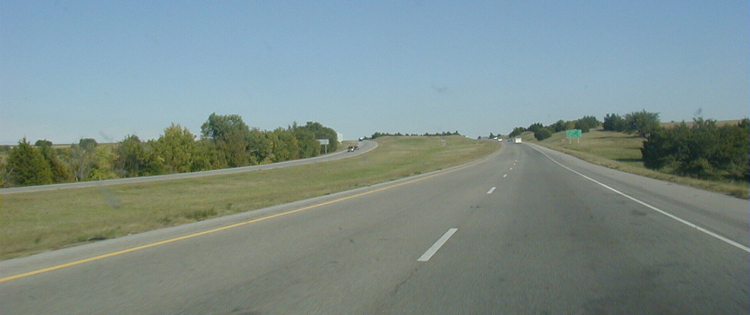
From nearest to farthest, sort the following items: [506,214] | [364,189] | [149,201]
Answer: [506,214]
[364,189]
[149,201]

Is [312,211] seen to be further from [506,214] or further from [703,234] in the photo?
[703,234]

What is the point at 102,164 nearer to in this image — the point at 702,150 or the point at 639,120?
the point at 702,150

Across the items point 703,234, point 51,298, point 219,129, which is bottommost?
point 703,234

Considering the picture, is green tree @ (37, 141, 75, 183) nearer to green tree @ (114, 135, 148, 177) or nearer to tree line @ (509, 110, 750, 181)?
green tree @ (114, 135, 148, 177)

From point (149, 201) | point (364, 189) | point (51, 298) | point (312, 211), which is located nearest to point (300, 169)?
point (149, 201)

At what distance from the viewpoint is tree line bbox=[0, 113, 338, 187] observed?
52.2 m

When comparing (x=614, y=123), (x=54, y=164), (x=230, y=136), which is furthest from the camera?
(x=614, y=123)

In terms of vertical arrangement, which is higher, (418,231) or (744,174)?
(418,231)

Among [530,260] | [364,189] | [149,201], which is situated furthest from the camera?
[149,201]

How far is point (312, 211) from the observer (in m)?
14.4

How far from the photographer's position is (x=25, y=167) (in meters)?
51.6

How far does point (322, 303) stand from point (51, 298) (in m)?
3.18

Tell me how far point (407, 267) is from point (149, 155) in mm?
74960

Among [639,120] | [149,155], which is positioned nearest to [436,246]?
[149,155]
